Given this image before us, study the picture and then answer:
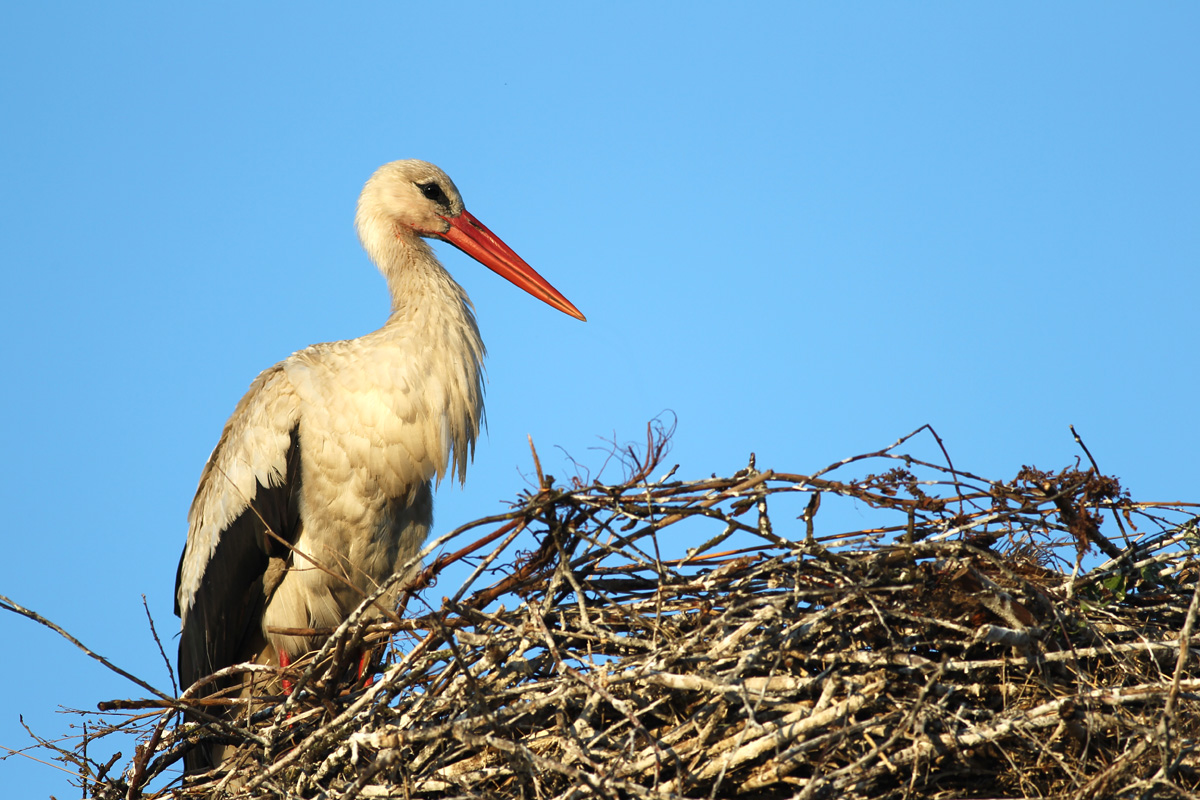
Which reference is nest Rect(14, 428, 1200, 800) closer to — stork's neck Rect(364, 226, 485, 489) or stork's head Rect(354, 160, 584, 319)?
stork's neck Rect(364, 226, 485, 489)

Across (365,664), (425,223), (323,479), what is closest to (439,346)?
(323,479)

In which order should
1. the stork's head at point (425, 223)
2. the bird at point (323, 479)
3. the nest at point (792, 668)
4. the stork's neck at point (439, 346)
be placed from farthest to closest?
the stork's head at point (425, 223), the stork's neck at point (439, 346), the bird at point (323, 479), the nest at point (792, 668)

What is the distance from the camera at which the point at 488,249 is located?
4.95 m

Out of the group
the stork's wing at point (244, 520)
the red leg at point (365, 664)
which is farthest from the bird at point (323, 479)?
the red leg at point (365, 664)

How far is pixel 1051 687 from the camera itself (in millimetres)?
2646

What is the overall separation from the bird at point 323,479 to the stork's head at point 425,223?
550mm

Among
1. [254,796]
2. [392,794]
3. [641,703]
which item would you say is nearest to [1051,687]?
[641,703]

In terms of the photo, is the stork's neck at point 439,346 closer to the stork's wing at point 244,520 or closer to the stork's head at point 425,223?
the stork's head at point 425,223

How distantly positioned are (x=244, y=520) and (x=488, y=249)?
164 cm

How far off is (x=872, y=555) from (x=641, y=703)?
663 millimetres

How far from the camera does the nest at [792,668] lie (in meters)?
2.56

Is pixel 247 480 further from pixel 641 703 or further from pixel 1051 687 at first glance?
pixel 1051 687

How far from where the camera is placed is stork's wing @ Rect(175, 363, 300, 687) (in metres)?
3.96

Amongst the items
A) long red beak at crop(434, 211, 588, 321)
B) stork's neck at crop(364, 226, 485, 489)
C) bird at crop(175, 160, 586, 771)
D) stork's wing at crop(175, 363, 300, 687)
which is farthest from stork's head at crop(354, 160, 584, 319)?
stork's wing at crop(175, 363, 300, 687)
